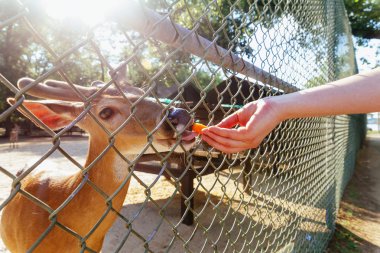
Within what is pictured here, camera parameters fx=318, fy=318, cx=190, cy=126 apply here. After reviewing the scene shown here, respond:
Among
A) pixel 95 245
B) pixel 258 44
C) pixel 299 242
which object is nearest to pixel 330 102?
pixel 258 44

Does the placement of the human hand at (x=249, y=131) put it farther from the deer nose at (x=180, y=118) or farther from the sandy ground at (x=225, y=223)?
the sandy ground at (x=225, y=223)

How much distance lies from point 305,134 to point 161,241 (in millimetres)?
2681

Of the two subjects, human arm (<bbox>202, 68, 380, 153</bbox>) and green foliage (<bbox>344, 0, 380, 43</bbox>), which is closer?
human arm (<bbox>202, 68, 380, 153</bbox>)

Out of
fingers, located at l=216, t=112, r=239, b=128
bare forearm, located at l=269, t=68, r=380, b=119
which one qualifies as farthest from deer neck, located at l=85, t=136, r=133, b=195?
bare forearm, located at l=269, t=68, r=380, b=119

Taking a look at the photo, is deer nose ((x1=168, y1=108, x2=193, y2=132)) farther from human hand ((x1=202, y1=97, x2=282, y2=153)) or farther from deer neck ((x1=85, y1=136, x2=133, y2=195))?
deer neck ((x1=85, y1=136, x2=133, y2=195))

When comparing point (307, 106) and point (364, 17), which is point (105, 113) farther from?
point (364, 17)

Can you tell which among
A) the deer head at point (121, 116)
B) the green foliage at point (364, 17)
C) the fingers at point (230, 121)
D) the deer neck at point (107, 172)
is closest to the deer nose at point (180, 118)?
the deer head at point (121, 116)

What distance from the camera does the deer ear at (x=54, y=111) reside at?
5.25 feet

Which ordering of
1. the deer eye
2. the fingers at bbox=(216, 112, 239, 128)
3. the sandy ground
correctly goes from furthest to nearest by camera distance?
the sandy ground, the deer eye, the fingers at bbox=(216, 112, 239, 128)

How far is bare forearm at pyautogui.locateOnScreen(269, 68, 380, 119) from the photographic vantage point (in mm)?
1215

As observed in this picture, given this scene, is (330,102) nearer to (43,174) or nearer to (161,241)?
(43,174)

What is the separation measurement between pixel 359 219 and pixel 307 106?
4.89 metres

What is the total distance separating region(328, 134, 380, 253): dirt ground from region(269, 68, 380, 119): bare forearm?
3.34m

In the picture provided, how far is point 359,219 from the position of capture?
5.23 metres
